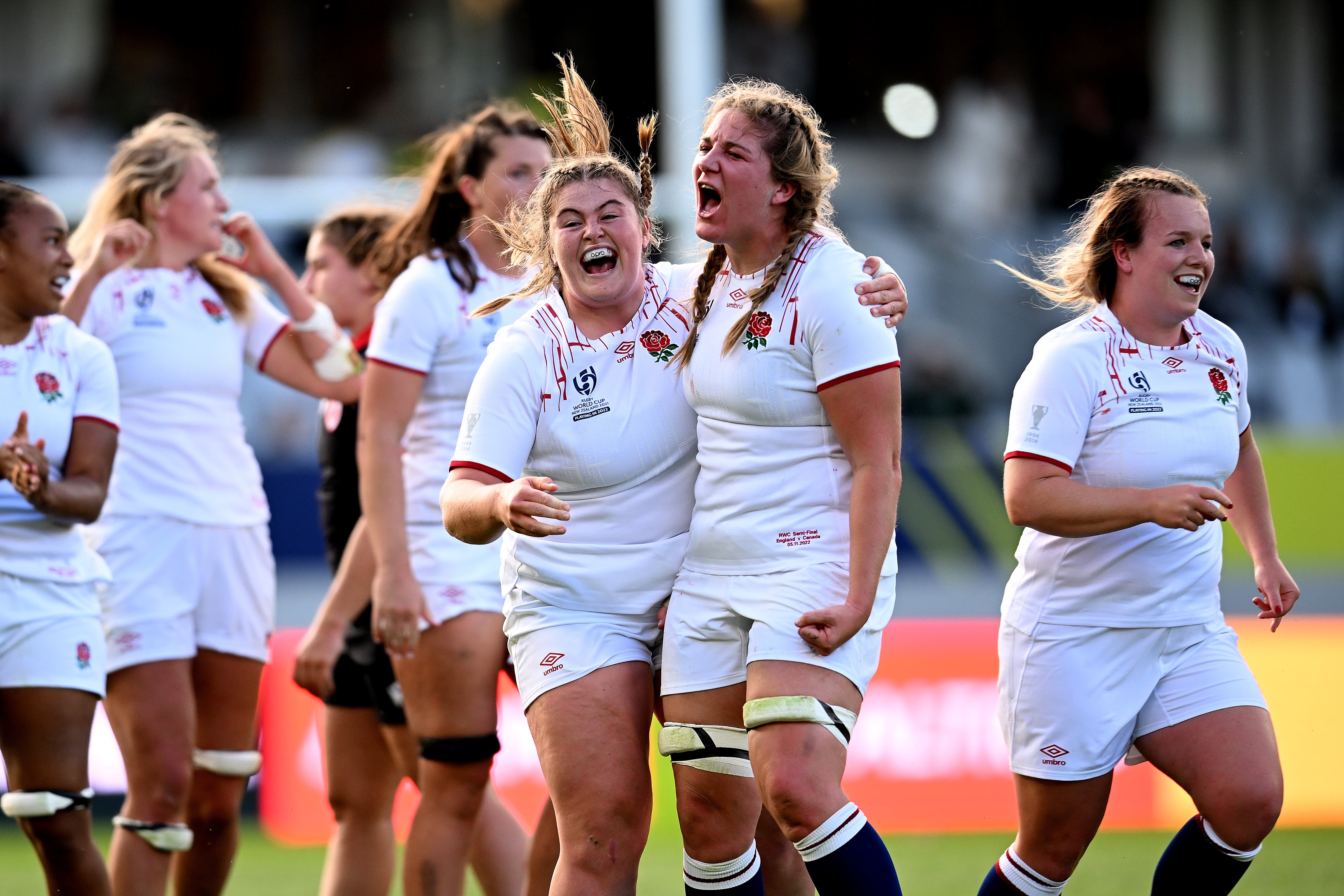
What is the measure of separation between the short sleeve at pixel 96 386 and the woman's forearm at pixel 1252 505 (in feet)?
9.85

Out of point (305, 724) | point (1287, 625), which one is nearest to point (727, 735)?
point (305, 724)

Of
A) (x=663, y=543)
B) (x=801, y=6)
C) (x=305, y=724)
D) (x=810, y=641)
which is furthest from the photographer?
(x=801, y=6)

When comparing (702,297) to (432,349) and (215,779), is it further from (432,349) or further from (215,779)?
(215,779)

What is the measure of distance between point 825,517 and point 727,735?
527 mm

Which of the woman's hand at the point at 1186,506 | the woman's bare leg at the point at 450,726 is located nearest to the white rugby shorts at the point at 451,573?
the woman's bare leg at the point at 450,726

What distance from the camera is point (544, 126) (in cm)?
427

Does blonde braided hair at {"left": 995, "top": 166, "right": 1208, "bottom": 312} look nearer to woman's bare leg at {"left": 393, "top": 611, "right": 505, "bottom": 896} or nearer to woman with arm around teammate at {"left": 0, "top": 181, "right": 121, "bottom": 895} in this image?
woman's bare leg at {"left": 393, "top": 611, "right": 505, "bottom": 896}

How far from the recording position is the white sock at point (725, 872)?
3459 millimetres

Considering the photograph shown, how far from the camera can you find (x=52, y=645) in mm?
4008

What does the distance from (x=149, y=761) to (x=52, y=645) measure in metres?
0.57

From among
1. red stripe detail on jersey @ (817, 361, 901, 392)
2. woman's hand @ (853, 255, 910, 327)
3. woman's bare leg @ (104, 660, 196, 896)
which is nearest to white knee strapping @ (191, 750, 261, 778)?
woman's bare leg @ (104, 660, 196, 896)

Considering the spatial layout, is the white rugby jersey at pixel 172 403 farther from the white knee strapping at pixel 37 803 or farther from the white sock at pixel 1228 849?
the white sock at pixel 1228 849

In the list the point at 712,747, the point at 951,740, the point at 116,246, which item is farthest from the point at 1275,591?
the point at 951,740

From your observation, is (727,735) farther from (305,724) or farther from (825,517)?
(305,724)
